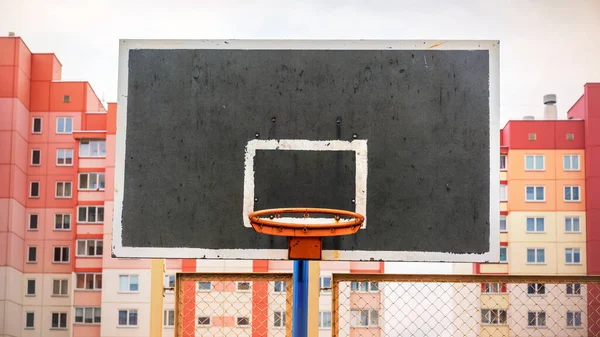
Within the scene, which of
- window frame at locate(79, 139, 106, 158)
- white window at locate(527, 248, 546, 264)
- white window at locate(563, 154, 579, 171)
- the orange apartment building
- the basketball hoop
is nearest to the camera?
the basketball hoop

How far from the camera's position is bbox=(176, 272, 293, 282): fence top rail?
12.3ft

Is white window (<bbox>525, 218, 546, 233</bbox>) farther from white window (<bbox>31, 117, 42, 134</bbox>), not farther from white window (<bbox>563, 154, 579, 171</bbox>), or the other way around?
white window (<bbox>31, 117, 42, 134</bbox>)

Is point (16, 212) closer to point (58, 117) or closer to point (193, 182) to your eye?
point (58, 117)

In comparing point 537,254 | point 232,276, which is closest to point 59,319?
point 537,254

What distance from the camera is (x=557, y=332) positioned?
32094 millimetres

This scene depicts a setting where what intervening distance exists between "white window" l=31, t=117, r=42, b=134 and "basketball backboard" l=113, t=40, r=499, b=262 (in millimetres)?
27946

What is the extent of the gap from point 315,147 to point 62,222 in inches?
1120

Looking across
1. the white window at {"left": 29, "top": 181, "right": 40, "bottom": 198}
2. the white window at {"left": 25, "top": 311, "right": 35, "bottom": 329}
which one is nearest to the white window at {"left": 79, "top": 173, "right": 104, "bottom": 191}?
the white window at {"left": 29, "top": 181, "right": 40, "bottom": 198}

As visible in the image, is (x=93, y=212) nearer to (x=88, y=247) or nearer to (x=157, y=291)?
(x=88, y=247)

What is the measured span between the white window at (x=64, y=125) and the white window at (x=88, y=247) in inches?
153

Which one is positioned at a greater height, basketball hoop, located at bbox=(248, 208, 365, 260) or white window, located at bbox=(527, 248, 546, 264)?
basketball hoop, located at bbox=(248, 208, 365, 260)

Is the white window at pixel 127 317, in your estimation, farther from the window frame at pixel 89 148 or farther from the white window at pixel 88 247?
the window frame at pixel 89 148

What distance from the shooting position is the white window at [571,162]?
1210 inches

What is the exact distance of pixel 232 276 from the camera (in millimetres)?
3785
